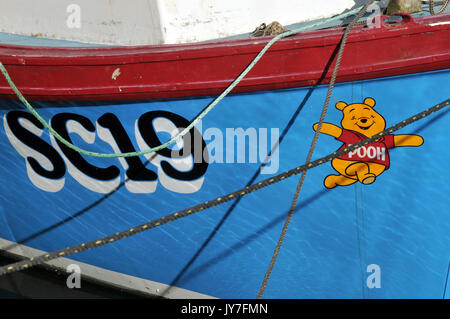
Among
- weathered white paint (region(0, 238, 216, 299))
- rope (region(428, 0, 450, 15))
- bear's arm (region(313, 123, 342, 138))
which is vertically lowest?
weathered white paint (region(0, 238, 216, 299))

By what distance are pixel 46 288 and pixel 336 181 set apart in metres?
2.45

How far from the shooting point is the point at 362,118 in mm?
2535

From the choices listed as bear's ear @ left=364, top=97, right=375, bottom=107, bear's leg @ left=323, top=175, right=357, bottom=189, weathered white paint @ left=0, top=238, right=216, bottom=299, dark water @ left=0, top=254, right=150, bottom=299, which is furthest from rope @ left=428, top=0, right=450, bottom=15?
dark water @ left=0, top=254, right=150, bottom=299

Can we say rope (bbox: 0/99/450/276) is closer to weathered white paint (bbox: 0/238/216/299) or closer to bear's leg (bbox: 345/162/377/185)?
bear's leg (bbox: 345/162/377/185)

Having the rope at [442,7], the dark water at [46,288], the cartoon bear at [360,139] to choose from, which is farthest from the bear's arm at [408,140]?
the dark water at [46,288]

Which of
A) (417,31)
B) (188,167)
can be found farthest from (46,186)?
(417,31)

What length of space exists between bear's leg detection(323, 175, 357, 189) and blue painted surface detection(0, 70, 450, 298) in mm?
26

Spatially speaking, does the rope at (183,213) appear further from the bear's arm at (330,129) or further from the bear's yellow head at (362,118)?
the bear's arm at (330,129)

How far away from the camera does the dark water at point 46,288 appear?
12.6 ft

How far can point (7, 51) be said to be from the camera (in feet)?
9.56

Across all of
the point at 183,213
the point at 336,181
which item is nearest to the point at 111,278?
the point at 183,213

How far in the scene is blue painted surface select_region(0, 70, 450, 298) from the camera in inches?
101

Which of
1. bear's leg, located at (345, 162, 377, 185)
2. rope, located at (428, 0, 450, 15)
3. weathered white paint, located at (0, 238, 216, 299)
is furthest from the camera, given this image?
weathered white paint, located at (0, 238, 216, 299)
